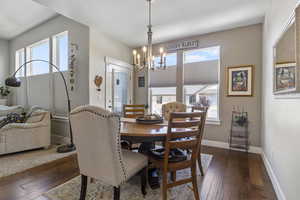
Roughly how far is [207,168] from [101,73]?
2.97 metres

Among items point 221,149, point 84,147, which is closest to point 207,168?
point 221,149

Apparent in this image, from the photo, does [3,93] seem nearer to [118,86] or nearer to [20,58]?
[20,58]

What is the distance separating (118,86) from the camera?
4055 mm

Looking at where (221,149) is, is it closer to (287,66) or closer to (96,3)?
(287,66)

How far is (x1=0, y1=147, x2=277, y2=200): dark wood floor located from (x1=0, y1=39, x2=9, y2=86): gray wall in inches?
189

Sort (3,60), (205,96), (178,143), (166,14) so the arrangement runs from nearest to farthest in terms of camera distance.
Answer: (178,143)
(166,14)
(205,96)
(3,60)

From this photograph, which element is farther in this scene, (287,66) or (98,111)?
(287,66)

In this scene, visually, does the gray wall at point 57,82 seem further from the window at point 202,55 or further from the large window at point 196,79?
the window at point 202,55

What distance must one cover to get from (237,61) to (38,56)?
5536 millimetres

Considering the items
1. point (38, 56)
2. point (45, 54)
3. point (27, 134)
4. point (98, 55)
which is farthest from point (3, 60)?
point (98, 55)

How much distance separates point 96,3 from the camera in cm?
238

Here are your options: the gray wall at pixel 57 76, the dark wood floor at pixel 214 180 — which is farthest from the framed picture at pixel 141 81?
the dark wood floor at pixel 214 180

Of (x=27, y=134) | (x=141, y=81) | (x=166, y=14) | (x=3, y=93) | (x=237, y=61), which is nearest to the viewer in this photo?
(x=166, y=14)

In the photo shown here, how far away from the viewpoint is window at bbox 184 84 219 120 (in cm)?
350
